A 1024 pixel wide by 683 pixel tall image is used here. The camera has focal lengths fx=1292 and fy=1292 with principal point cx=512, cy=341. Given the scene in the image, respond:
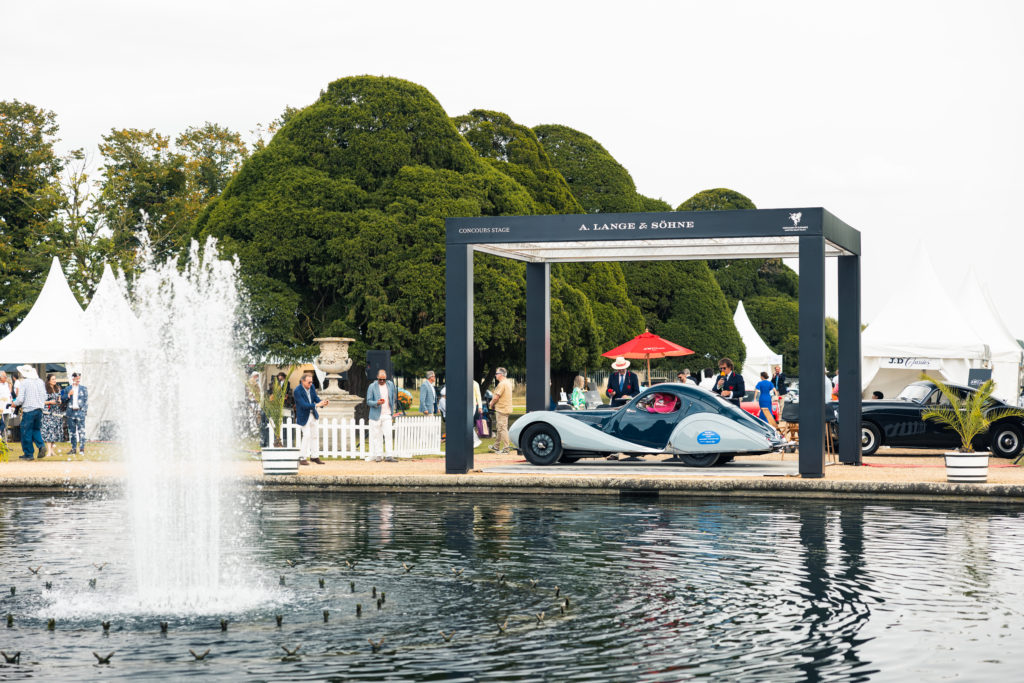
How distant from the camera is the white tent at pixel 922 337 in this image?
36.2m

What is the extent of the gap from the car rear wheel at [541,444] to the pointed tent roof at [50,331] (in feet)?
47.7

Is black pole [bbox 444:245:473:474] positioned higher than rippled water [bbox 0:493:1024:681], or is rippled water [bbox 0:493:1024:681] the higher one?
black pole [bbox 444:245:473:474]

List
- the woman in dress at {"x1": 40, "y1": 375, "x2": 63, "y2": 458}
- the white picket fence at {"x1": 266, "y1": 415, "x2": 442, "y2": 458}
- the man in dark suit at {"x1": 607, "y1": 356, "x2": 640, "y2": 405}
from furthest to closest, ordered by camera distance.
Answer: the woman in dress at {"x1": 40, "y1": 375, "x2": 63, "y2": 458}, the man in dark suit at {"x1": 607, "y1": 356, "x2": 640, "y2": 405}, the white picket fence at {"x1": 266, "y1": 415, "x2": 442, "y2": 458}

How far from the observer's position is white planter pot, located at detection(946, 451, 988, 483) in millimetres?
17672

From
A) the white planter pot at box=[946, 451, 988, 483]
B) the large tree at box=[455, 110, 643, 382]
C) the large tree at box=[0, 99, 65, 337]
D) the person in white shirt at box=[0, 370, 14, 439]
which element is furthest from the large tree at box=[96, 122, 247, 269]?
the white planter pot at box=[946, 451, 988, 483]

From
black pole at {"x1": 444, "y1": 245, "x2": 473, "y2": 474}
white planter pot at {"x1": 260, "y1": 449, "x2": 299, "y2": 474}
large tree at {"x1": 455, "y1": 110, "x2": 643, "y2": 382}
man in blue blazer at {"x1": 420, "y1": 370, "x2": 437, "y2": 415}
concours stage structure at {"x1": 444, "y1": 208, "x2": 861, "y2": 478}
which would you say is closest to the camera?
concours stage structure at {"x1": 444, "y1": 208, "x2": 861, "y2": 478}

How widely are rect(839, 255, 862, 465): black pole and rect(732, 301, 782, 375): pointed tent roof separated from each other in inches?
1282

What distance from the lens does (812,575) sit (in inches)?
426

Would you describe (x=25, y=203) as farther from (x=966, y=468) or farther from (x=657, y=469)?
(x=966, y=468)

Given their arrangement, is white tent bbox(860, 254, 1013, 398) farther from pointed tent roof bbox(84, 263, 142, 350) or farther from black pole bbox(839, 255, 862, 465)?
pointed tent roof bbox(84, 263, 142, 350)

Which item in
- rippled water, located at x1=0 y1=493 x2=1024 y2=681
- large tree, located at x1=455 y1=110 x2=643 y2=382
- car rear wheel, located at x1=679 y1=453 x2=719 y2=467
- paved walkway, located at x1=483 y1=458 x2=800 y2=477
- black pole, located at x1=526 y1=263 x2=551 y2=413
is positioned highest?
large tree, located at x1=455 y1=110 x2=643 y2=382

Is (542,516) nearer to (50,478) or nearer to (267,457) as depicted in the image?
(267,457)

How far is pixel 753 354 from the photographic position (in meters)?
58.2

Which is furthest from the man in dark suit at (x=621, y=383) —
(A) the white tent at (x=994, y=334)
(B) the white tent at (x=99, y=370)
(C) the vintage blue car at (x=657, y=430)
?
(A) the white tent at (x=994, y=334)
